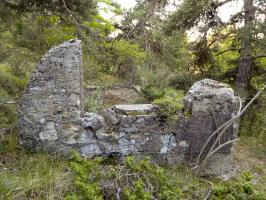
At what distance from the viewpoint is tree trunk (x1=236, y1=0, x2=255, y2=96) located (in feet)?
28.0

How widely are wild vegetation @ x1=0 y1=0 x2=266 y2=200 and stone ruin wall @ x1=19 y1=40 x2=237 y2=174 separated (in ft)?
0.75

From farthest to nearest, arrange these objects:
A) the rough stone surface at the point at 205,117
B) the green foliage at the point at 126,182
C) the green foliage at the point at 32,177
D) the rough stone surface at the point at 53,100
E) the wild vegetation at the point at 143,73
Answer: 1. the rough stone surface at the point at 205,117
2. the rough stone surface at the point at 53,100
3. the wild vegetation at the point at 143,73
4. the green foliage at the point at 32,177
5. the green foliage at the point at 126,182

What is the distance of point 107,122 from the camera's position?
581 centimetres

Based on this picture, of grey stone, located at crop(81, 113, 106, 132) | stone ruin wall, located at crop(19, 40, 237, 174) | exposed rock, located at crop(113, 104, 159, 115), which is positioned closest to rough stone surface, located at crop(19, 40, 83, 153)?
stone ruin wall, located at crop(19, 40, 237, 174)

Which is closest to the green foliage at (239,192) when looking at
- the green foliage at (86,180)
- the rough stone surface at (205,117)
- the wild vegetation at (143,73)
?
the wild vegetation at (143,73)

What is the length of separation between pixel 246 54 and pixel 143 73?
302 centimetres

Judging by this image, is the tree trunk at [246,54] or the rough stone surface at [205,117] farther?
the tree trunk at [246,54]

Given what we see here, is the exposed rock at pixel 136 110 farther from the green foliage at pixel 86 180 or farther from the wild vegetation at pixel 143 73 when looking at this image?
the green foliage at pixel 86 180

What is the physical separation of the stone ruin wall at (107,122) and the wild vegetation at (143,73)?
0.75ft

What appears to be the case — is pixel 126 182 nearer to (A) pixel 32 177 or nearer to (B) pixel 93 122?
(A) pixel 32 177

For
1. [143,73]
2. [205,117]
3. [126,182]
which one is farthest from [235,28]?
[126,182]

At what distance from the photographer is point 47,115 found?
17.9 ft

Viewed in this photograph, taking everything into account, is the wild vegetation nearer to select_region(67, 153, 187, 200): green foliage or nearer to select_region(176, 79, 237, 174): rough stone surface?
select_region(67, 153, 187, 200): green foliage

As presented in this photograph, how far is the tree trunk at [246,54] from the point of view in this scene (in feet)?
28.0
